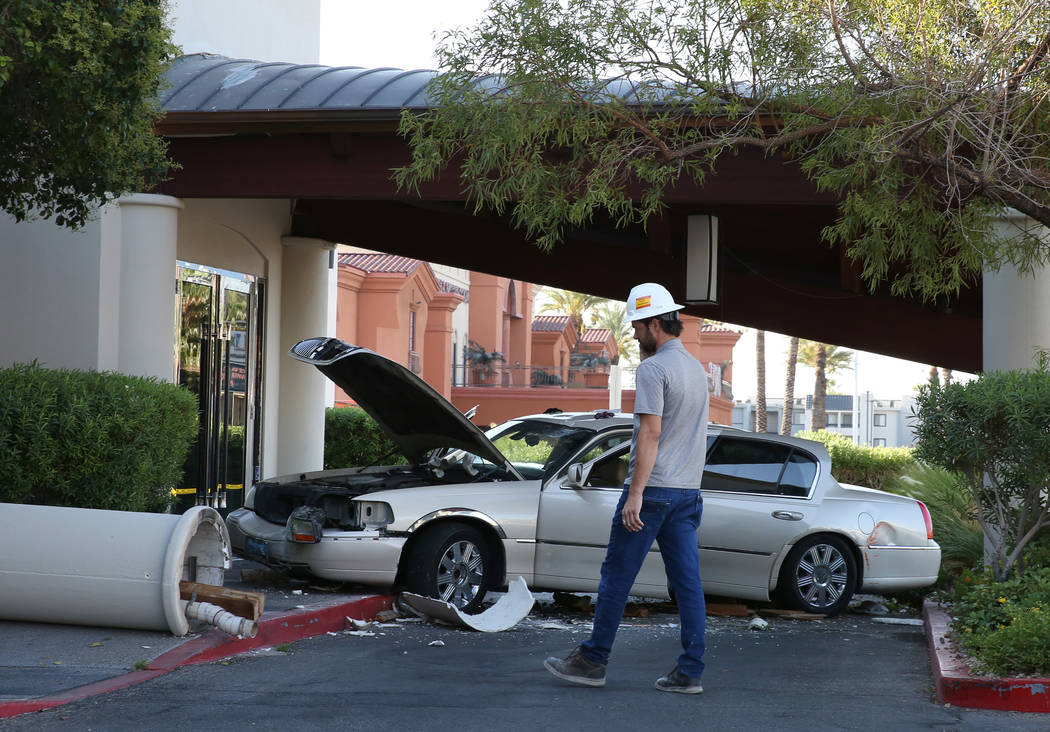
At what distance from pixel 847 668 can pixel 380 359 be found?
3847 millimetres

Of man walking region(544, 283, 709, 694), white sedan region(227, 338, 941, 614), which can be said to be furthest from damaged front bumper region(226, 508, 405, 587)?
man walking region(544, 283, 709, 694)

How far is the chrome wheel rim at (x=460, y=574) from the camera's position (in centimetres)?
834

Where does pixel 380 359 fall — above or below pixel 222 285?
below

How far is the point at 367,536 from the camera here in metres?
8.24

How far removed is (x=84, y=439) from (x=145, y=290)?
3.17 metres

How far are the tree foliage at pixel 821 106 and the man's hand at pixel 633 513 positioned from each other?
3.09 meters

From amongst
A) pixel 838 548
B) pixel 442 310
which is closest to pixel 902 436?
pixel 442 310

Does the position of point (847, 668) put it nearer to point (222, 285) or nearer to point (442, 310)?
point (222, 285)

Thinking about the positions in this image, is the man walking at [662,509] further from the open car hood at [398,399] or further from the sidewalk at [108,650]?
the open car hood at [398,399]

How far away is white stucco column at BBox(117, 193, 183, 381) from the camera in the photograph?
36.4 feet

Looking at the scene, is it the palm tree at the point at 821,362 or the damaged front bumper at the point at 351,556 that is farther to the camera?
the palm tree at the point at 821,362

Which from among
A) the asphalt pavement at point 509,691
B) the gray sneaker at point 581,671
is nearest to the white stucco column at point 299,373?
the asphalt pavement at point 509,691

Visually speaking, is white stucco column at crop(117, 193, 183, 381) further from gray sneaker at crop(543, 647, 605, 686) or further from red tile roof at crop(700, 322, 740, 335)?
red tile roof at crop(700, 322, 740, 335)

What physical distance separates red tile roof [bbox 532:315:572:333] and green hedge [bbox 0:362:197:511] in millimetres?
43025
